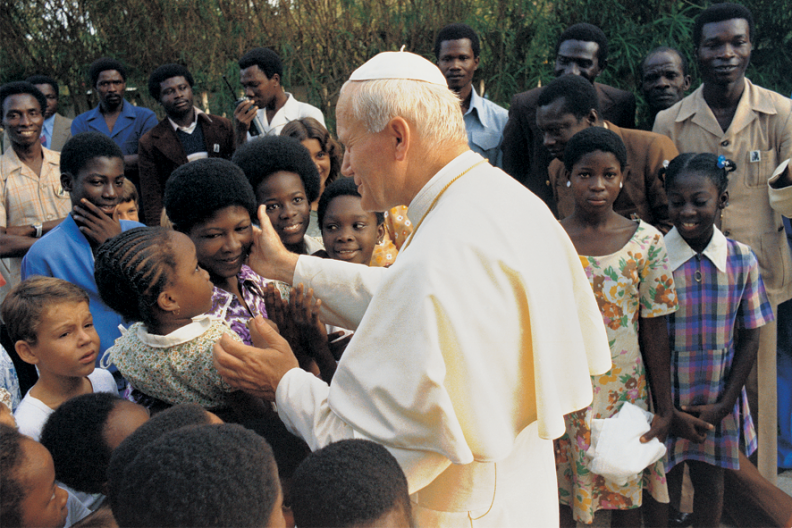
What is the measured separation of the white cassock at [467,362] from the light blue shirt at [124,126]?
17.5 feet

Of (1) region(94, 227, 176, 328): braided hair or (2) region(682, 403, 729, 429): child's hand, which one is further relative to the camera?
(2) region(682, 403, 729, 429): child's hand

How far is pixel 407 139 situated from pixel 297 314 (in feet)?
3.52

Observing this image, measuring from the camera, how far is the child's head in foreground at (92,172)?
373 centimetres

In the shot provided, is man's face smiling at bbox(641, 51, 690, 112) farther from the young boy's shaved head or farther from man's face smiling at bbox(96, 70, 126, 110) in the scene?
man's face smiling at bbox(96, 70, 126, 110)

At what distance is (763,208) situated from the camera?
4383 mm

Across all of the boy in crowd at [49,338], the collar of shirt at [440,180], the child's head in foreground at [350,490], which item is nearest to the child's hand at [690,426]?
the collar of shirt at [440,180]

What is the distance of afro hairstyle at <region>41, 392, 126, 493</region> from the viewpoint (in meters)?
2.29

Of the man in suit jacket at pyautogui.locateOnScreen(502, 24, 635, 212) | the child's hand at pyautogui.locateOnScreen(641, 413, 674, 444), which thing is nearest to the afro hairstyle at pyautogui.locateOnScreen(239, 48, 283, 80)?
the man in suit jacket at pyautogui.locateOnScreen(502, 24, 635, 212)

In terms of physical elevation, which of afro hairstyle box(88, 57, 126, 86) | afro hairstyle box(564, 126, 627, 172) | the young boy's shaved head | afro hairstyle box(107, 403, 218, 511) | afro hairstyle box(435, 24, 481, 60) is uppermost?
afro hairstyle box(88, 57, 126, 86)

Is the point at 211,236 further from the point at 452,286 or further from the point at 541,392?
the point at 541,392

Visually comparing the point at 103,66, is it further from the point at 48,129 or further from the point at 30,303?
the point at 30,303

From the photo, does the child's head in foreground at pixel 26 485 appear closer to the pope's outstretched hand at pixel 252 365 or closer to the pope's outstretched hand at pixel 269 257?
the pope's outstretched hand at pixel 252 365

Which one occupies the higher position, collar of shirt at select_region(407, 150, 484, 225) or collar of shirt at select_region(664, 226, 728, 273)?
collar of shirt at select_region(407, 150, 484, 225)

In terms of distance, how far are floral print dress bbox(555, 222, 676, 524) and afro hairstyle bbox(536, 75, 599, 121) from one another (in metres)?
0.97
